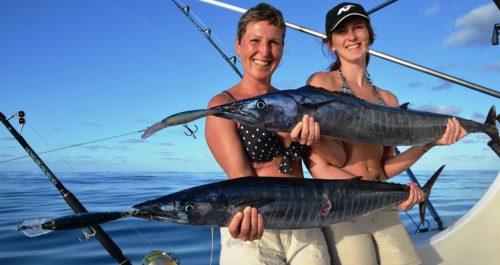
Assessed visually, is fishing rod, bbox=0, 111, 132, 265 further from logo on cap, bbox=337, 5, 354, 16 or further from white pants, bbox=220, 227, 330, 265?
logo on cap, bbox=337, 5, 354, 16

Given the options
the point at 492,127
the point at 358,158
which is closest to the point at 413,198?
the point at 358,158

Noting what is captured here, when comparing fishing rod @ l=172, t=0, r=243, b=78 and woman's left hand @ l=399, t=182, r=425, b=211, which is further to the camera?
fishing rod @ l=172, t=0, r=243, b=78

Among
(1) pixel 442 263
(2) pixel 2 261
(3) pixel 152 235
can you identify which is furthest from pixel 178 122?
(3) pixel 152 235

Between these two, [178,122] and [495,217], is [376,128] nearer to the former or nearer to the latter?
[178,122]

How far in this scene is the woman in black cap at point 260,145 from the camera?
2295 mm

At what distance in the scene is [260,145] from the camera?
2396mm

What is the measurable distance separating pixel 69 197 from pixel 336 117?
6.91 ft

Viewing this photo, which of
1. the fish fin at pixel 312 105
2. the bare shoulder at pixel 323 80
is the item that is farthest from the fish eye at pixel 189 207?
the bare shoulder at pixel 323 80

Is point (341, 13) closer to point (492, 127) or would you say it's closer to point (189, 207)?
point (492, 127)

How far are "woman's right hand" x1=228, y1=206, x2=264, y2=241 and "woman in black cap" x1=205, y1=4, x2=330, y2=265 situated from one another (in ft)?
0.15

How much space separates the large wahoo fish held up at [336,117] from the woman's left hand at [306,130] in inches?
1.1

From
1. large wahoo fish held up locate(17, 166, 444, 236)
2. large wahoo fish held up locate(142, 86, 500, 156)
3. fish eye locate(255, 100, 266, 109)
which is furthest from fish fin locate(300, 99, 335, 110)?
large wahoo fish held up locate(17, 166, 444, 236)

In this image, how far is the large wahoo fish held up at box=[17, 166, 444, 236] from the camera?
1877 millimetres

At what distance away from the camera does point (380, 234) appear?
9.20 ft
